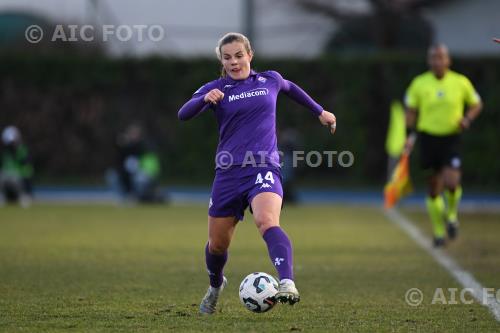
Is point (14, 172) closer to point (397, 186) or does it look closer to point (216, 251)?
point (397, 186)

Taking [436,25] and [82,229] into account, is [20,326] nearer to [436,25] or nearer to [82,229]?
[82,229]

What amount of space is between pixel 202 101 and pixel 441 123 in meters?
7.04

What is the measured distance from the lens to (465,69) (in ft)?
95.1

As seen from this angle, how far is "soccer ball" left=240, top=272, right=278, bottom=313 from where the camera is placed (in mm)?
7289

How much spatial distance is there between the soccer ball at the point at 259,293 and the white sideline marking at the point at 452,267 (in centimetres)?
170

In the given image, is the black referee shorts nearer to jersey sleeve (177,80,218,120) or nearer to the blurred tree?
jersey sleeve (177,80,218,120)

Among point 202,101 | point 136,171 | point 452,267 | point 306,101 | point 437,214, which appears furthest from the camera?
point 136,171

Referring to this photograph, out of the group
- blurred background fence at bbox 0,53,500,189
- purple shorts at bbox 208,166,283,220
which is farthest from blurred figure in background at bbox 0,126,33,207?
purple shorts at bbox 208,166,283,220

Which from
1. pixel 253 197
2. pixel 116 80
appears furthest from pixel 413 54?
pixel 253 197

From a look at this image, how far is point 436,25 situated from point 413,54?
4407 millimetres

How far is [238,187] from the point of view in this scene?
762 centimetres

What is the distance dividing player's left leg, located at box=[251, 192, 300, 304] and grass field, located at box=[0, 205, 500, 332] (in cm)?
34

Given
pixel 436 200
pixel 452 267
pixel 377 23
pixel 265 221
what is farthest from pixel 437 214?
pixel 377 23

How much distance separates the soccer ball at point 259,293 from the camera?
729 cm
